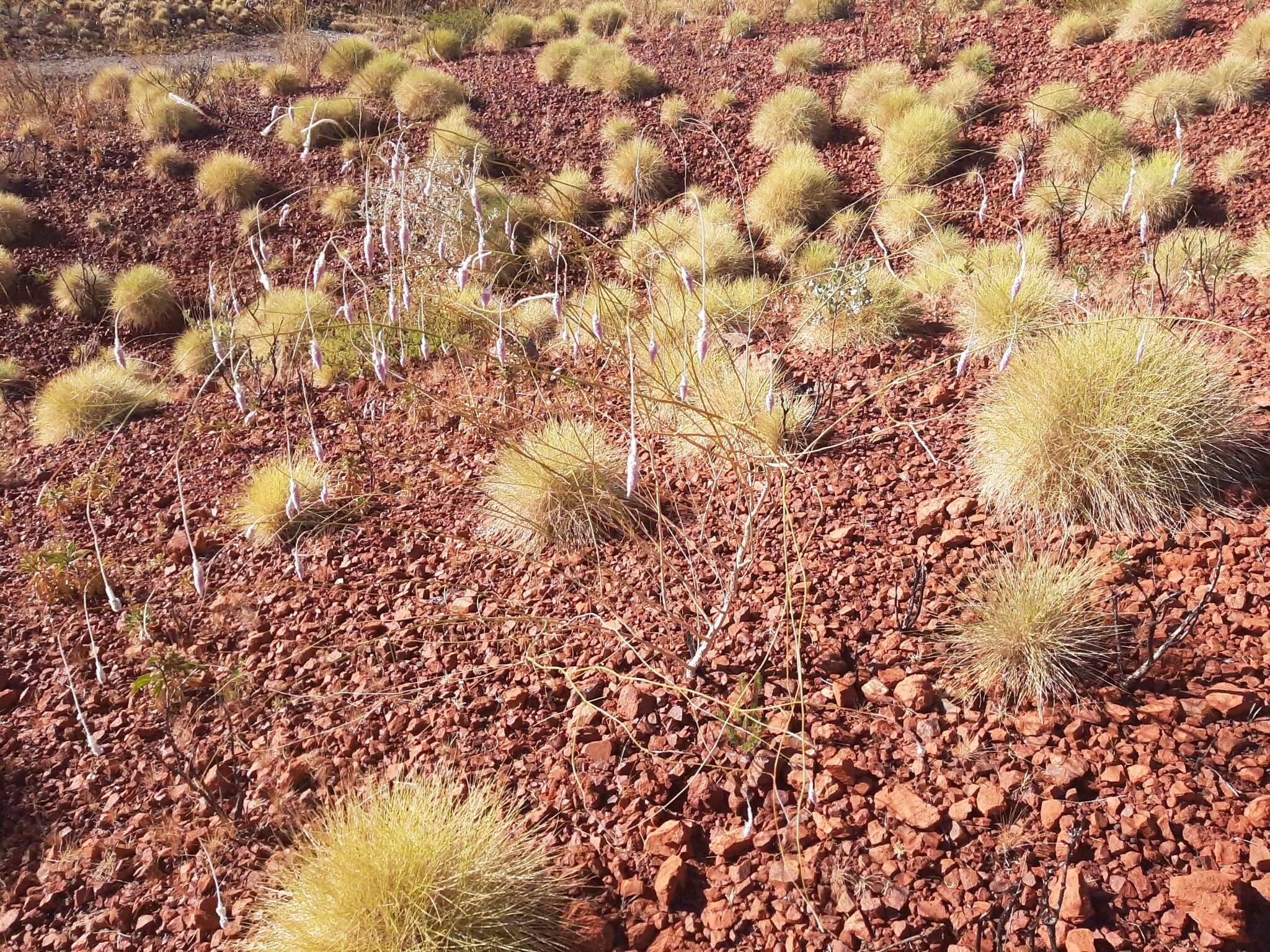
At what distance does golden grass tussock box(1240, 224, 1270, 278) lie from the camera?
373cm

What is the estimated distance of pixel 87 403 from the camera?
480cm

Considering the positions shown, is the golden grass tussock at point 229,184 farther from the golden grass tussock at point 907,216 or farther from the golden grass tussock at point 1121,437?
the golden grass tussock at point 1121,437

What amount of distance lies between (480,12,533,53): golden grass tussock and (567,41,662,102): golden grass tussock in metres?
2.08

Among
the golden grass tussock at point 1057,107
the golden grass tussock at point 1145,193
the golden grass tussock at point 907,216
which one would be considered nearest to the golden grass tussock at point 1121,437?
the golden grass tussock at point 1145,193

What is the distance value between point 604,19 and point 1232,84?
7792 mm

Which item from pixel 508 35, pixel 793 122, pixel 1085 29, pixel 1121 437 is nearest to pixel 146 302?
pixel 793 122

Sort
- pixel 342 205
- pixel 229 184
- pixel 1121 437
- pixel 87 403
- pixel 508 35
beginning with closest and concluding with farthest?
pixel 1121 437 → pixel 87 403 → pixel 342 205 → pixel 229 184 → pixel 508 35

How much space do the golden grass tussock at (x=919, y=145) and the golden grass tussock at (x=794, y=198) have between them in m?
0.47

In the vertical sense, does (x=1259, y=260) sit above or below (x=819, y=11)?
below

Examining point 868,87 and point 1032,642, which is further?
point 868,87

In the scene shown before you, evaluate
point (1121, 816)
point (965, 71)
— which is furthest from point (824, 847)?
point (965, 71)

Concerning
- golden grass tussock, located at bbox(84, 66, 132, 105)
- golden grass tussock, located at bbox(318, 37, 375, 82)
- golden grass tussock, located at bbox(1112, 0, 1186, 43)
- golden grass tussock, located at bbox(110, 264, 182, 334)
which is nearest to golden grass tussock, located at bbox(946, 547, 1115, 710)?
golden grass tussock, located at bbox(110, 264, 182, 334)

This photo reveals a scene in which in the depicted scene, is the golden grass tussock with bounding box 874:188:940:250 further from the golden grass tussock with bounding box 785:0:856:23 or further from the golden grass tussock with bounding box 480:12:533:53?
the golden grass tussock with bounding box 480:12:533:53

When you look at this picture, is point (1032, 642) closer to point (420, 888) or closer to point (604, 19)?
point (420, 888)
